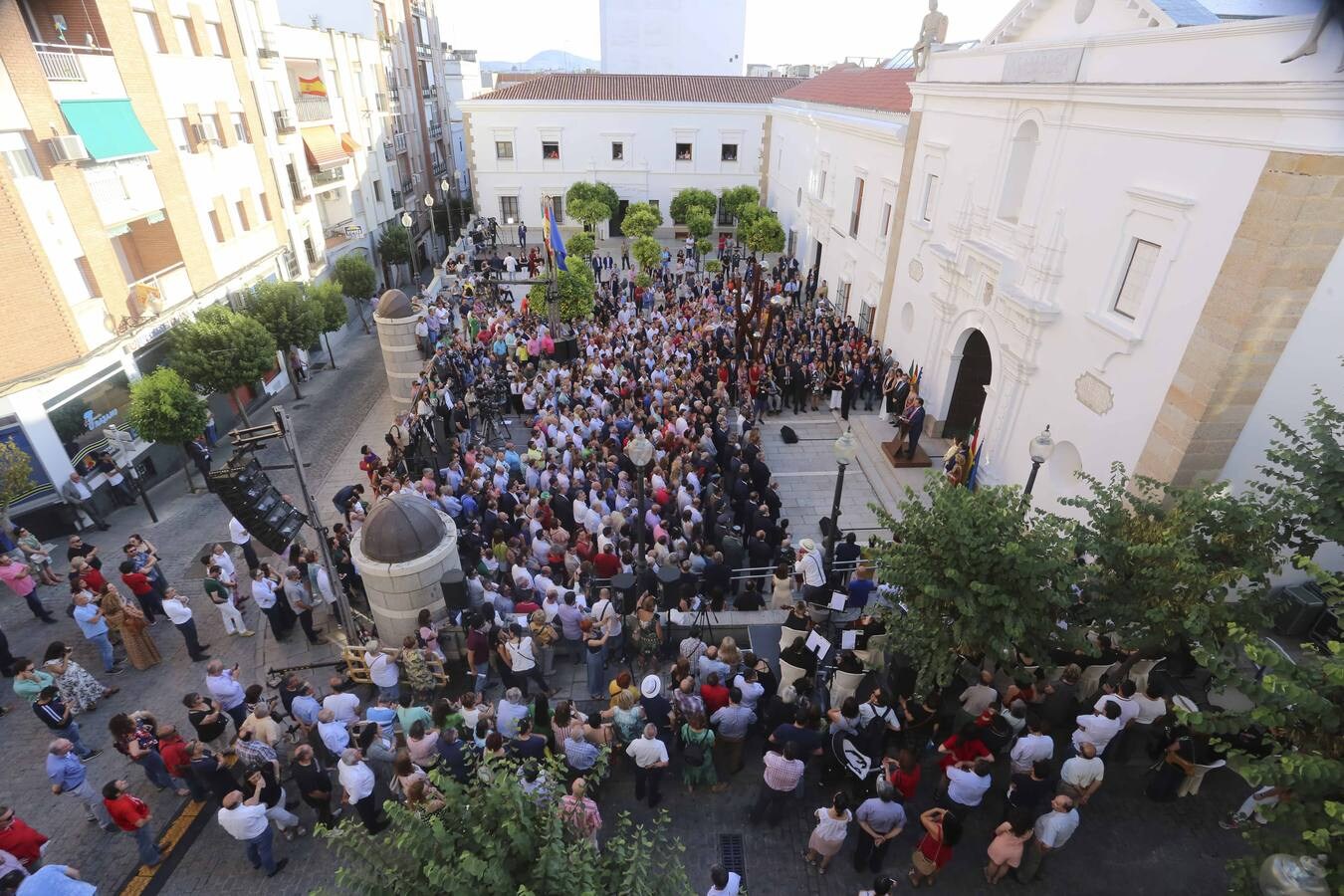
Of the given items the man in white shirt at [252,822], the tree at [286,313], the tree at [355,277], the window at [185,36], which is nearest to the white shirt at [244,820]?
the man in white shirt at [252,822]

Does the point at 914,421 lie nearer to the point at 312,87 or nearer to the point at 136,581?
the point at 136,581

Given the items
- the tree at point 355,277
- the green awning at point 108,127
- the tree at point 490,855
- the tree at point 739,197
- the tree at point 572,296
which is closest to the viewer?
the tree at point 490,855

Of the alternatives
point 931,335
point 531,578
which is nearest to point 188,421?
point 531,578

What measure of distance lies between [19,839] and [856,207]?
2492 cm

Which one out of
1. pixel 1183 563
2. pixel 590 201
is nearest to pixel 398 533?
pixel 1183 563

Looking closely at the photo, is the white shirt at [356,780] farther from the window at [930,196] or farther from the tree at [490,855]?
the window at [930,196]

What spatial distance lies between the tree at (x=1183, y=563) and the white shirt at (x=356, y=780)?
8.24 meters

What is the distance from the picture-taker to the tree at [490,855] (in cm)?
359

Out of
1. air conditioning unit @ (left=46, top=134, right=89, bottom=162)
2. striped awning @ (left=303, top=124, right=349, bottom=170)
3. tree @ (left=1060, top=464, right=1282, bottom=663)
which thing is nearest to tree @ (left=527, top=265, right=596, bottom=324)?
air conditioning unit @ (left=46, top=134, right=89, bottom=162)

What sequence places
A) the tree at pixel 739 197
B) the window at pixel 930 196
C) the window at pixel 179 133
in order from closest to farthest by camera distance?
the window at pixel 930 196, the window at pixel 179 133, the tree at pixel 739 197

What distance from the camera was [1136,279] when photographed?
432 inches

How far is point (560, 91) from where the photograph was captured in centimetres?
4022

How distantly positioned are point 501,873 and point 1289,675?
581 cm

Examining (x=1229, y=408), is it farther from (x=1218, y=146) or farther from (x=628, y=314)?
(x=628, y=314)
